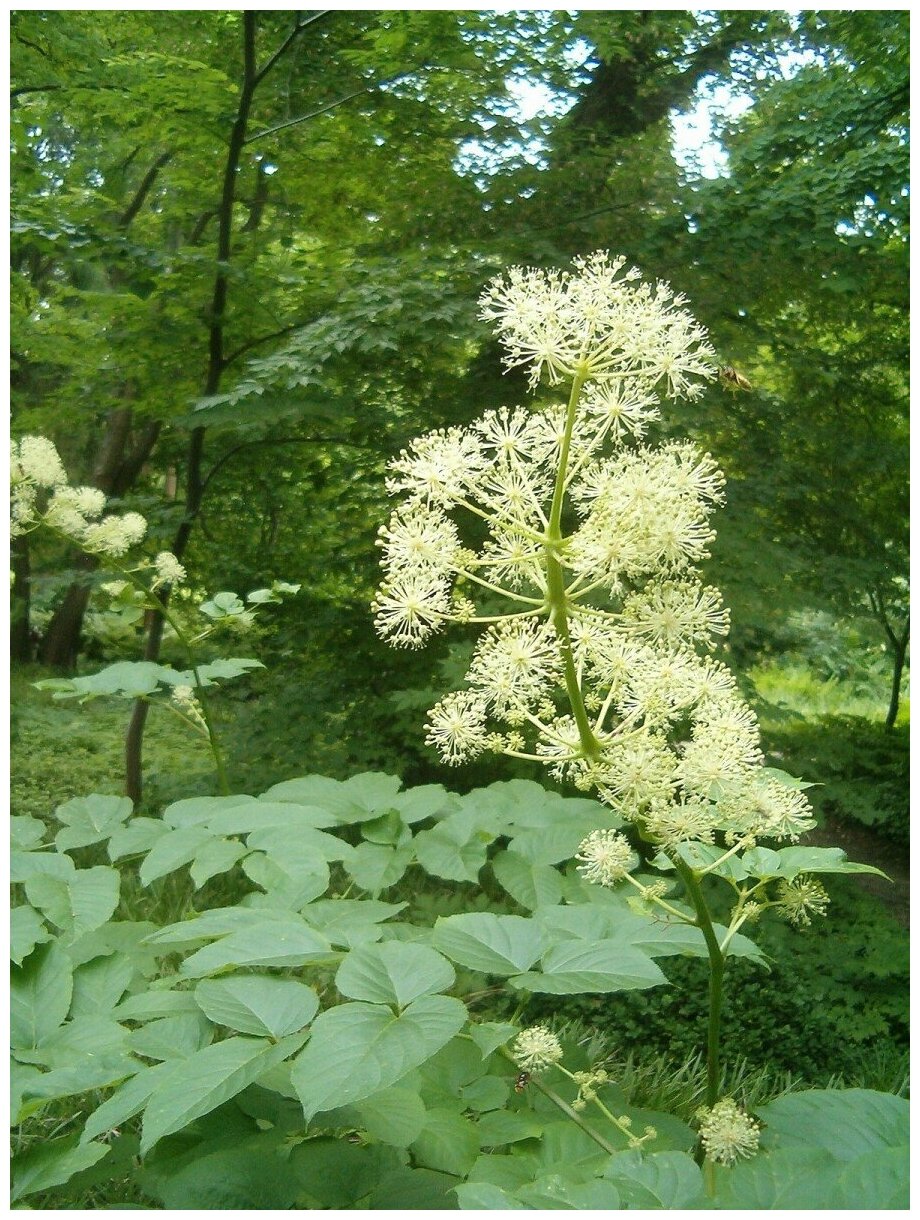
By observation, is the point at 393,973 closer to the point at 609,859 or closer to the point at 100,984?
the point at 609,859

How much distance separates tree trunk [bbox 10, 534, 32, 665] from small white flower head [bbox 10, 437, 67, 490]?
8.41ft

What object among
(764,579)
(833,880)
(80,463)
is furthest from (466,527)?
(80,463)

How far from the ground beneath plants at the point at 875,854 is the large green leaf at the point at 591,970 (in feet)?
14.1

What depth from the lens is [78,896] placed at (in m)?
1.47

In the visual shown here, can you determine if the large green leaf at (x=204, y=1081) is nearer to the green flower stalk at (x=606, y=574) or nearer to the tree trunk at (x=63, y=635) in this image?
the green flower stalk at (x=606, y=574)

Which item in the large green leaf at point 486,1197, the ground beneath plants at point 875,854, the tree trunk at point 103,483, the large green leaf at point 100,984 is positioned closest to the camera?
the large green leaf at point 486,1197

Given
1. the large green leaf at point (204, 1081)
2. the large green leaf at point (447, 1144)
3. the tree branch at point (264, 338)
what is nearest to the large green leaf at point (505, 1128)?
the large green leaf at point (447, 1144)

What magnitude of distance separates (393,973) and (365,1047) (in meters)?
0.12

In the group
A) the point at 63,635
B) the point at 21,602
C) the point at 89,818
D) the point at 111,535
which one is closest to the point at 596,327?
the point at 89,818

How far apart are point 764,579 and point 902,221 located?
146 centimetres

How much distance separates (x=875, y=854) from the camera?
222 inches

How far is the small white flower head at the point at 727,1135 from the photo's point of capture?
100cm

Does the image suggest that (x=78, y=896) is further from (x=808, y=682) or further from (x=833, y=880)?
(x=808, y=682)

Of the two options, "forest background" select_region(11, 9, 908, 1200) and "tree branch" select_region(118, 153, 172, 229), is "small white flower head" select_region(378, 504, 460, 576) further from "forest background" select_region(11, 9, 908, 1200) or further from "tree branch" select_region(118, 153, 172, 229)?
"tree branch" select_region(118, 153, 172, 229)
